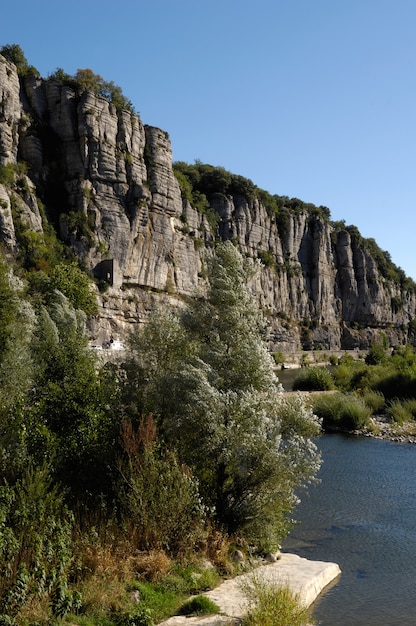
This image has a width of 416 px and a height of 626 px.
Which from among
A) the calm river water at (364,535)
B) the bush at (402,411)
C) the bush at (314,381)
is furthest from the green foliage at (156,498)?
the bush at (314,381)

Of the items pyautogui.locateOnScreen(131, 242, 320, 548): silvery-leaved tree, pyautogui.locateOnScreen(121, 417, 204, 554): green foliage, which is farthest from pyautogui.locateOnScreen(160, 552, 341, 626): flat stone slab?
pyautogui.locateOnScreen(121, 417, 204, 554): green foliage

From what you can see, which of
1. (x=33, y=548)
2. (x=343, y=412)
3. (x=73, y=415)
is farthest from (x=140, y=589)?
(x=343, y=412)

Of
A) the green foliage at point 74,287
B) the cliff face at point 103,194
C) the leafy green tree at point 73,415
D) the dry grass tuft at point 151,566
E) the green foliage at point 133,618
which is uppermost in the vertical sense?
the cliff face at point 103,194

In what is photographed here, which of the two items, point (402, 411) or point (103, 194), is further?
point (103, 194)

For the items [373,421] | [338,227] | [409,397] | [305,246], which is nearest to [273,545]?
[373,421]

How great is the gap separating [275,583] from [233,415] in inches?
149

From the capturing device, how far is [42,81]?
70.7m

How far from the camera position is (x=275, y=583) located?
9.72 meters

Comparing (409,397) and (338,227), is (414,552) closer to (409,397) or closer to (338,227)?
(409,397)

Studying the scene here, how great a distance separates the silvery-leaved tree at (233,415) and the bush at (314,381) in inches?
1349

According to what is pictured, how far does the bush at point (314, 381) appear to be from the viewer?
155 feet

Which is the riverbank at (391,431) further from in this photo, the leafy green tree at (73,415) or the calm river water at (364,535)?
the leafy green tree at (73,415)

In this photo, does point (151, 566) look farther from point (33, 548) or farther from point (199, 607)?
point (33, 548)

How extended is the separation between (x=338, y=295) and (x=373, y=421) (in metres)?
98.0
